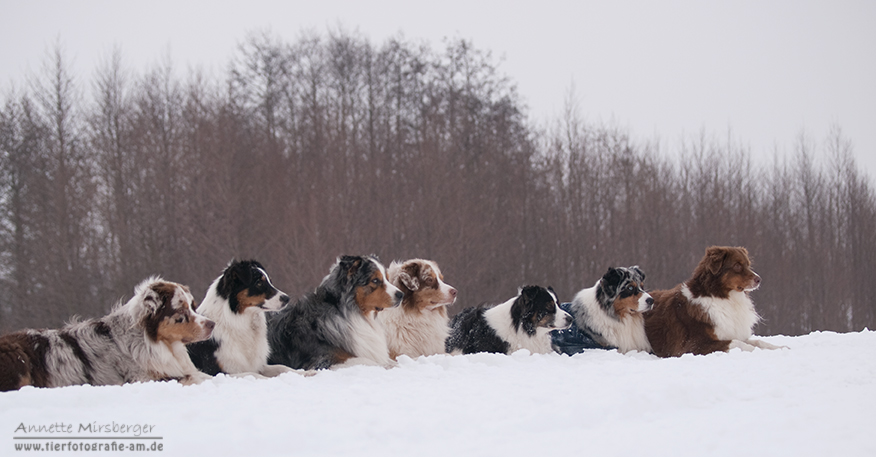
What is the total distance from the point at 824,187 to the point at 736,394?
3684cm

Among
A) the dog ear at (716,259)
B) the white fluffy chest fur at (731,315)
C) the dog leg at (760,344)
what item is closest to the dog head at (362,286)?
the white fluffy chest fur at (731,315)

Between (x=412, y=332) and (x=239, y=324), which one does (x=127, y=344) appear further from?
(x=412, y=332)

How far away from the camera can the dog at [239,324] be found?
6.78 metres

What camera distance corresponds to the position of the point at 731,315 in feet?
28.3

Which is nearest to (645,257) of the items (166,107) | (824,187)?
(824,187)

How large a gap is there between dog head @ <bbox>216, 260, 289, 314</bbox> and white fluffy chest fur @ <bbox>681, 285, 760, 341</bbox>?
564 centimetres

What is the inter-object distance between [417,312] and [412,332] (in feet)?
0.92

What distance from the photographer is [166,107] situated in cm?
2417

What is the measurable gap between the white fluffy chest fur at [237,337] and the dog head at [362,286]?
102cm

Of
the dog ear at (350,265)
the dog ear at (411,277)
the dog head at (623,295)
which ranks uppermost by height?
the dog ear at (350,265)

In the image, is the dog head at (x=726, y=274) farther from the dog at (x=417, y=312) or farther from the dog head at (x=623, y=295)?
the dog at (x=417, y=312)

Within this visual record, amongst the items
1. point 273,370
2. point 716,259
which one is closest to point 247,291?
point 273,370

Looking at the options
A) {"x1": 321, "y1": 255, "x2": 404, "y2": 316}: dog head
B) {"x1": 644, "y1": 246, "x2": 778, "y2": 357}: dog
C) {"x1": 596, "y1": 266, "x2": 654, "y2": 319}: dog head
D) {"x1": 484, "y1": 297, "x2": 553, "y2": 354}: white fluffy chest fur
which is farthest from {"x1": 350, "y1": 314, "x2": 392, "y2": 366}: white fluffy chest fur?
{"x1": 644, "y1": 246, "x2": 778, "y2": 357}: dog

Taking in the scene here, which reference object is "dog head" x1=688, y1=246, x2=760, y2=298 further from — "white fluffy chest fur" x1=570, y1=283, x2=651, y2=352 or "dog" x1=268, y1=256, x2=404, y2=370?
"dog" x1=268, y1=256, x2=404, y2=370
